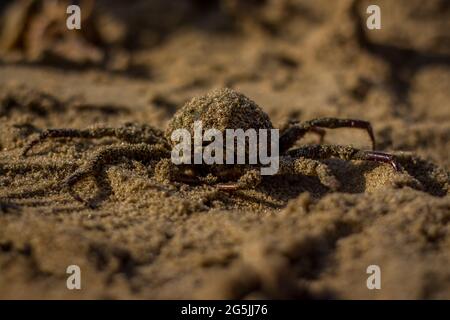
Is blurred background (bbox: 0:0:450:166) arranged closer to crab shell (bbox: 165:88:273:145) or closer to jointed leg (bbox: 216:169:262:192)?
crab shell (bbox: 165:88:273:145)

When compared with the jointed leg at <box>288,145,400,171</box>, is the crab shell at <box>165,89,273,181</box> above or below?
above

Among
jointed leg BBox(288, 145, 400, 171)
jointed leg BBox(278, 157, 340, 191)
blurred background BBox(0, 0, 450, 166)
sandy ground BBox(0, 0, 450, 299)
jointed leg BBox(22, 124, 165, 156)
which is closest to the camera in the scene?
sandy ground BBox(0, 0, 450, 299)

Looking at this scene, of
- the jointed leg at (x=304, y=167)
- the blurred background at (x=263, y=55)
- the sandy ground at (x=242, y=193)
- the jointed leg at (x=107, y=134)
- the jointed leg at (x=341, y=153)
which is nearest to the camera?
the sandy ground at (x=242, y=193)

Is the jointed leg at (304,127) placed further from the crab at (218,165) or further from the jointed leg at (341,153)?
the jointed leg at (341,153)

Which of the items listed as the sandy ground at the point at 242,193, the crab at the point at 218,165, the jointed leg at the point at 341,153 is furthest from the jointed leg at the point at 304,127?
the sandy ground at the point at 242,193

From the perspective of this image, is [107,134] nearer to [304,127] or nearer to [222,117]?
[222,117]

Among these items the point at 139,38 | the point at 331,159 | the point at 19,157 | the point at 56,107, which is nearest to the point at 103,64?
the point at 139,38

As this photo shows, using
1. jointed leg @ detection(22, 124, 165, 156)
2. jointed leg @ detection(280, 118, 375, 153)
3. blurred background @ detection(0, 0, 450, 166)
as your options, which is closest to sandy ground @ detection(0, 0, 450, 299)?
blurred background @ detection(0, 0, 450, 166)
